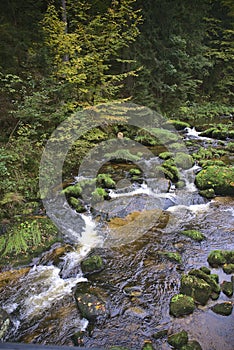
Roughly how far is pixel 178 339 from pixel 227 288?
1.39 metres

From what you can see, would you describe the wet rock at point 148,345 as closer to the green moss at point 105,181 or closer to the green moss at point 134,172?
the green moss at point 105,181

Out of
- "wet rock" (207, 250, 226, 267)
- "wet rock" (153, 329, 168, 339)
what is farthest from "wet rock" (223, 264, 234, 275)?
"wet rock" (153, 329, 168, 339)

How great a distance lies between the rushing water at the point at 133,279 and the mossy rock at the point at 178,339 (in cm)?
10

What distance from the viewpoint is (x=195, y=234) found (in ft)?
20.5

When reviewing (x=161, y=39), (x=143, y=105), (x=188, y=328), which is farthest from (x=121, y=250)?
(x=161, y=39)

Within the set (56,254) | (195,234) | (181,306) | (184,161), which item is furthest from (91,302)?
(184,161)

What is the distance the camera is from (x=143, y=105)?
14.9 meters

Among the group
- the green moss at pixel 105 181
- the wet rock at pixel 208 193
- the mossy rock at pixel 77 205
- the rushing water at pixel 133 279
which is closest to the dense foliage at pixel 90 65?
the mossy rock at pixel 77 205

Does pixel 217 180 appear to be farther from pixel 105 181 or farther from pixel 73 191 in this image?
pixel 73 191

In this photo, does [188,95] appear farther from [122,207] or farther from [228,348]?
[228,348]

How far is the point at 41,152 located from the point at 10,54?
3.82 metres

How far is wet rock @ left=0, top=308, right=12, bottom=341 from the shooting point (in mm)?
4016

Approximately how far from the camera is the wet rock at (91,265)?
17.3 ft

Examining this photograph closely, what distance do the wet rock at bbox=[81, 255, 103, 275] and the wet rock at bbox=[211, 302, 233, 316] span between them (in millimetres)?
2202
